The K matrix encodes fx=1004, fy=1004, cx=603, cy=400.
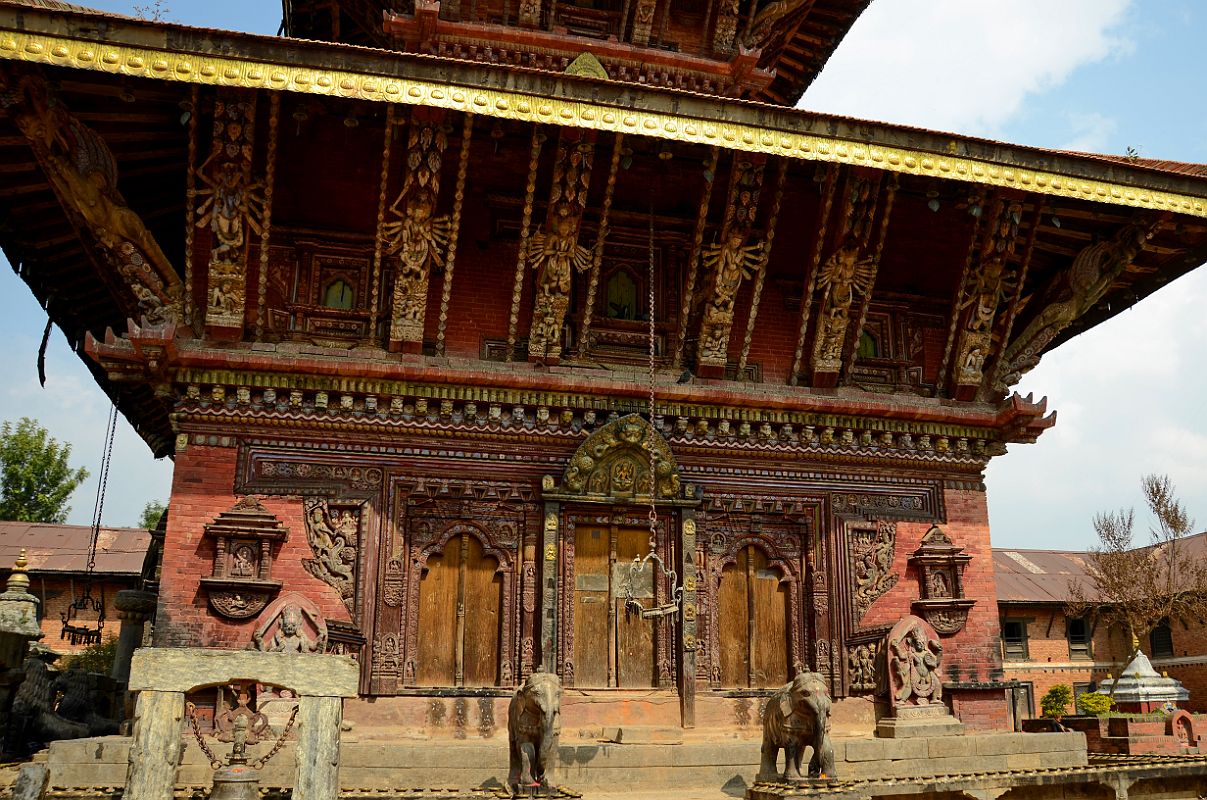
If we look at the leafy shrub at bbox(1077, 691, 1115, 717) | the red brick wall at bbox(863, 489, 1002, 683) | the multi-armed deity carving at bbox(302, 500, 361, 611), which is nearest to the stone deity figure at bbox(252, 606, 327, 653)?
the multi-armed deity carving at bbox(302, 500, 361, 611)

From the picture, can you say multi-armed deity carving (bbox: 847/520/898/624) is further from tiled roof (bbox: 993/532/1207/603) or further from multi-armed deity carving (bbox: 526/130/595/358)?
tiled roof (bbox: 993/532/1207/603)

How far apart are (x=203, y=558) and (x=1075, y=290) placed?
10550 mm

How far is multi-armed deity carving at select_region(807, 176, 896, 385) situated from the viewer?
11414 millimetres

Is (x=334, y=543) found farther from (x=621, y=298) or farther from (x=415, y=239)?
(x=621, y=298)

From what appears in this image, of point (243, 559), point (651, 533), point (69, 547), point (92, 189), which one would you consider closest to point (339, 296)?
point (92, 189)

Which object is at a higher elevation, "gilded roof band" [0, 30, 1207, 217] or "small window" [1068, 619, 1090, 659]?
"gilded roof band" [0, 30, 1207, 217]

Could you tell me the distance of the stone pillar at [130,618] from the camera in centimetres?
1234

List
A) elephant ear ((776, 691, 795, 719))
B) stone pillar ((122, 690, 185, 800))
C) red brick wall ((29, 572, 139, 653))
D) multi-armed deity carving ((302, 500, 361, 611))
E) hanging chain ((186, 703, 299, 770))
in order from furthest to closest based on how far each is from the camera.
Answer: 1. red brick wall ((29, 572, 139, 653))
2. multi-armed deity carving ((302, 500, 361, 611))
3. elephant ear ((776, 691, 795, 719))
4. hanging chain ((186, 703, 299, 770))
5. stone pillar ((122, 690, 185, 800))

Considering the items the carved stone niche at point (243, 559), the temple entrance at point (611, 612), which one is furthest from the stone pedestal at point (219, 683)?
the temple entrance at point (611, 612)

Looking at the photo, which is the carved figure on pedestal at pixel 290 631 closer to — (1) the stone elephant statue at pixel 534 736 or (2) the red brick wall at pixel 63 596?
(1) the stone elephant statue at pixel 534 736

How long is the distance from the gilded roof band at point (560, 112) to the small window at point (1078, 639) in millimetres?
23946

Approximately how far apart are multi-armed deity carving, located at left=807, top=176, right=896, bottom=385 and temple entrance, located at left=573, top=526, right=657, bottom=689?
311 centimetres

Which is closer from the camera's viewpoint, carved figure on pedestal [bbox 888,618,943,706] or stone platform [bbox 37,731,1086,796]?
stone platform [bbox 37,731,1086,796]

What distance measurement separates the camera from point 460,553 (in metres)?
11.0
